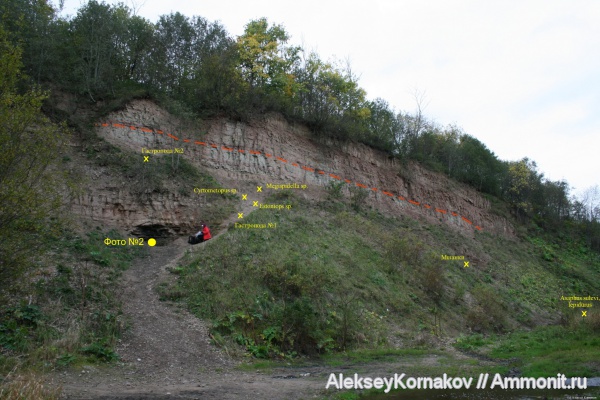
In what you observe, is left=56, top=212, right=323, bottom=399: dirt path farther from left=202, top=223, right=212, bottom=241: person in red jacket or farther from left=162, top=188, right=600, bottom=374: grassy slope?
left=202, top=223, right=212, bottom=241: person in red jacket

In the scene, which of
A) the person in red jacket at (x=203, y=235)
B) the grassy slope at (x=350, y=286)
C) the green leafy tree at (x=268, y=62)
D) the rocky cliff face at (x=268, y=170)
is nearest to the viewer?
the grassy slope at (x=350, y=286)

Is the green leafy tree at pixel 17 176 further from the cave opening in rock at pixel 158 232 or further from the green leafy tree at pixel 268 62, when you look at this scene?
the green leafy tree at pixel 268 62

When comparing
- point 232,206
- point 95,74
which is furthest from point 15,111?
point 95,74

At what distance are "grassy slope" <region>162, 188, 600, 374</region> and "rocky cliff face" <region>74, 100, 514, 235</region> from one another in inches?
114

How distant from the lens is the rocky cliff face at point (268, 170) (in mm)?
24688

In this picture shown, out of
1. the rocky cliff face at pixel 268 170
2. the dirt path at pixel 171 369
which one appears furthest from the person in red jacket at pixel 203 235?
the dirt path at pixel 171 369

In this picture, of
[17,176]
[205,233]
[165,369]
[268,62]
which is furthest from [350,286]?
[268,62]

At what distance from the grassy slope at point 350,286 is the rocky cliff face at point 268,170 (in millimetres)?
2907

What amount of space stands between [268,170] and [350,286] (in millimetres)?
12116

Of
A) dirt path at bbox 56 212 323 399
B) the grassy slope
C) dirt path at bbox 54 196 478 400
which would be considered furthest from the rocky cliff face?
dirt path at bbox 56 212 323 399

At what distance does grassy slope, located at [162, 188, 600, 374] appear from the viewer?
686 inches

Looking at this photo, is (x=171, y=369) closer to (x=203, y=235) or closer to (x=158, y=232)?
(x=203, y=235)

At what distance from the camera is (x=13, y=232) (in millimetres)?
11742

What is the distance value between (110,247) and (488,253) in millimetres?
29939
